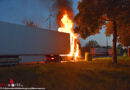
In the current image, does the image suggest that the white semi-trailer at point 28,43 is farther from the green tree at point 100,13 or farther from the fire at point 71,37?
the green tree at point 100,13

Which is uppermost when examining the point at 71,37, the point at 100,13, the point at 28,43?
the point at 100,13

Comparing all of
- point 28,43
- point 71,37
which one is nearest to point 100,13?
point 28,43

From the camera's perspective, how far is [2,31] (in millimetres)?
18000

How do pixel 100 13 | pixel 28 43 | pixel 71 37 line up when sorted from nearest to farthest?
pixel 100 13 → pixel 28 43 → pixel 71 37

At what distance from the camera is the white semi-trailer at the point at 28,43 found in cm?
1859

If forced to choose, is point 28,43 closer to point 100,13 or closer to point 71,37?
point 100,13

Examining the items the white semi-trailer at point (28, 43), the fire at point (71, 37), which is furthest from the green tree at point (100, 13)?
the fire at point (71, 37)

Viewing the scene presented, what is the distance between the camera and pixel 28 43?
20922mm

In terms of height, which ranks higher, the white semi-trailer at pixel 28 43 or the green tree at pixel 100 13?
the green tree at pixel 100 13

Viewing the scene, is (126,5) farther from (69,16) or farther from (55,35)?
(69,16)

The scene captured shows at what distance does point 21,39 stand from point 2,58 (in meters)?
2.98

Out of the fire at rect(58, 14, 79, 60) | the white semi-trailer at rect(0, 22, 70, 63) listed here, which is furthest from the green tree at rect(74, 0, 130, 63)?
the fire at rect(58, 14, 79, 60)

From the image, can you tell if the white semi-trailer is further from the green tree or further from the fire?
the green tree

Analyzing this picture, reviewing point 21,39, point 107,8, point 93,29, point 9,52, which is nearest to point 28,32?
point 21,39
